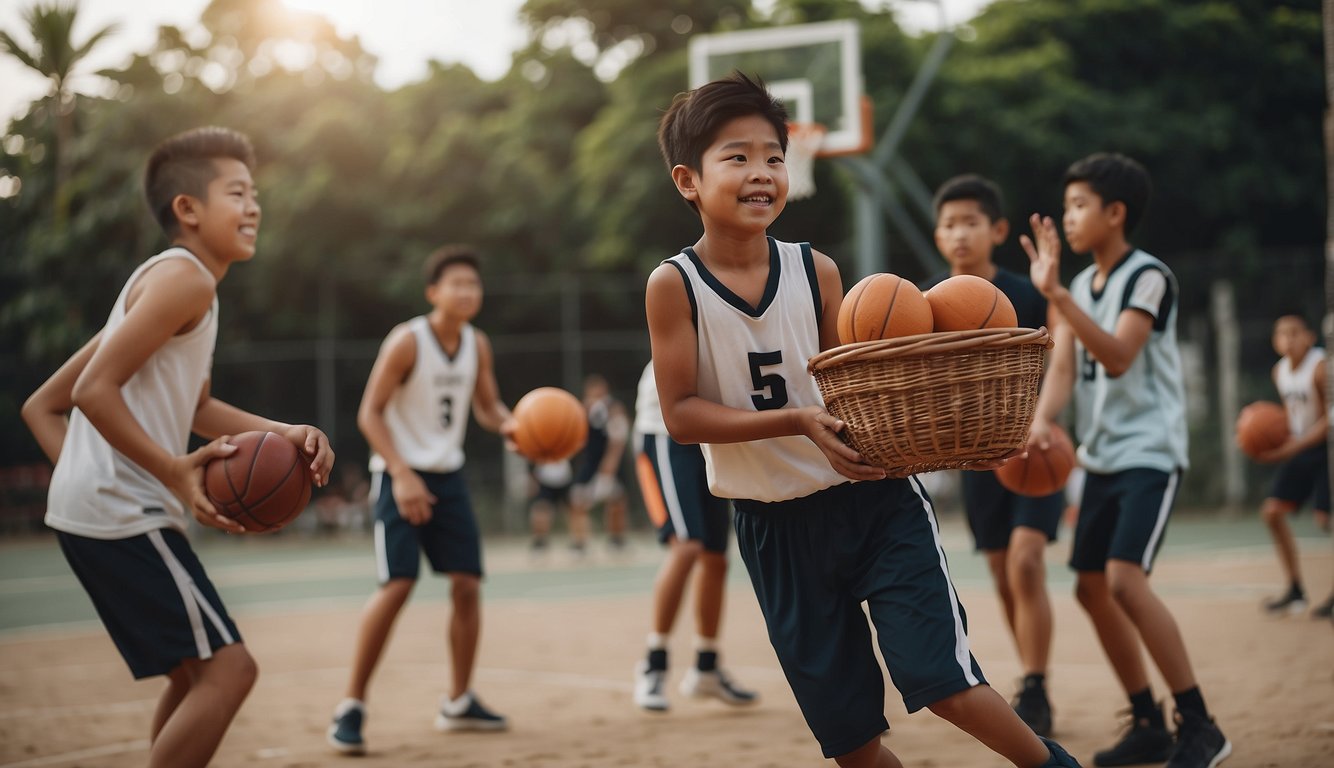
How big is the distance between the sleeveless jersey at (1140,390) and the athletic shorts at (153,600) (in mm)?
3357

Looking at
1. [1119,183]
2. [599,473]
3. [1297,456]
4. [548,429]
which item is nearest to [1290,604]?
[1297,456]

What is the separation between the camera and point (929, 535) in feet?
12.3

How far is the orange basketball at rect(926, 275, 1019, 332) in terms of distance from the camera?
3.60 meters

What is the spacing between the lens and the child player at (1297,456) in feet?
32.2

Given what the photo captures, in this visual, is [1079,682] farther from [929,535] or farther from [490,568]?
[490,568]

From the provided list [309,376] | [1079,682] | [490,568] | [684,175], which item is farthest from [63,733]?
[309,376]

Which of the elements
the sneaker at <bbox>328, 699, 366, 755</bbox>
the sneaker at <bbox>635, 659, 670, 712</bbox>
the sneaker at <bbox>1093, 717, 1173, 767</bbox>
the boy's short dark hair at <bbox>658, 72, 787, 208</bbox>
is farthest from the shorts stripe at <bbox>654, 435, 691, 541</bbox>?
the boy's short dark hair at <bbox>658, 72, 787, 208</bbox>

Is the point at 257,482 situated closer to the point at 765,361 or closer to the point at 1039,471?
the point at 765,361

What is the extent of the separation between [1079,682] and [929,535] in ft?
13.8

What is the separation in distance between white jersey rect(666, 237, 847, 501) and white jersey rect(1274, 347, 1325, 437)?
7816mm

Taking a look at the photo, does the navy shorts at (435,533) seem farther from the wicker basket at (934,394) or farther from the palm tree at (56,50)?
the palm tree at (56,50)

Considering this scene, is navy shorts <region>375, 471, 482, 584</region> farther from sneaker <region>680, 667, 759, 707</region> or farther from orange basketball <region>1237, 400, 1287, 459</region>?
orange basketball <region>1237, 400, 1287, 459</region>

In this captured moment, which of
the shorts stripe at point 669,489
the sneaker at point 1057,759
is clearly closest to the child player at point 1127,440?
the sneaker at point 1057,759

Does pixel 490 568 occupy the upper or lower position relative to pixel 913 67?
lower
